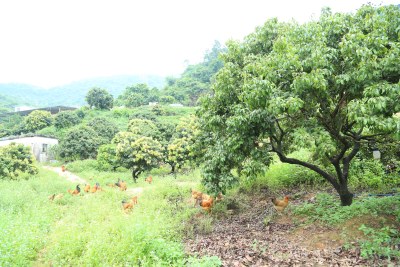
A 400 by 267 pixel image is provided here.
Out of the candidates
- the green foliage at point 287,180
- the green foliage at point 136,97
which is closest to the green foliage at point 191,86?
the green foliage at point 136,97

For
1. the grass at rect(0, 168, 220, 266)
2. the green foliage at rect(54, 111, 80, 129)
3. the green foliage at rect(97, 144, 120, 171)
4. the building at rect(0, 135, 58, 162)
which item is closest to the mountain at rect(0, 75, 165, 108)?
the green foliage at rect(54, 111, 80, 129)

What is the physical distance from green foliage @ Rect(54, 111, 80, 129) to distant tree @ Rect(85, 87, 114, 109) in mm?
10608

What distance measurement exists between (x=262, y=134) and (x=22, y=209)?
874 cm

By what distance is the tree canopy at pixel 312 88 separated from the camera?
20.3ft

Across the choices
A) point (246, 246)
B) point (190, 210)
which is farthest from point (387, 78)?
point (190, 210)

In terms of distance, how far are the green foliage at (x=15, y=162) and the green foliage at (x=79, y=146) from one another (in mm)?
8161

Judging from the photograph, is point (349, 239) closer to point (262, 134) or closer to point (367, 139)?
point (367, 139)

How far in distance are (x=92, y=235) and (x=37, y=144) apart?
3030 cm

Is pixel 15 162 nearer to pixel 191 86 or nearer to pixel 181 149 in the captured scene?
pixel 181 149

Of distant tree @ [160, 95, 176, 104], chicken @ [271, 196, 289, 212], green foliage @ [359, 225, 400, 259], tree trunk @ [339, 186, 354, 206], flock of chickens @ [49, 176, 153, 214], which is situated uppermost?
distant tree @ [160, 95, 176, 104]

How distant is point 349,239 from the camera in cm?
717

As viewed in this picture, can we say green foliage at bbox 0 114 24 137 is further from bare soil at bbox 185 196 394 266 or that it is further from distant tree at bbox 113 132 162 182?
bare soil at bbox 185 196 394 266

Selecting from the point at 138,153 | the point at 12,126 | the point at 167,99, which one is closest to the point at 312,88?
the point at 138,153

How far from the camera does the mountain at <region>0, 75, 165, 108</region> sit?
10150cm
